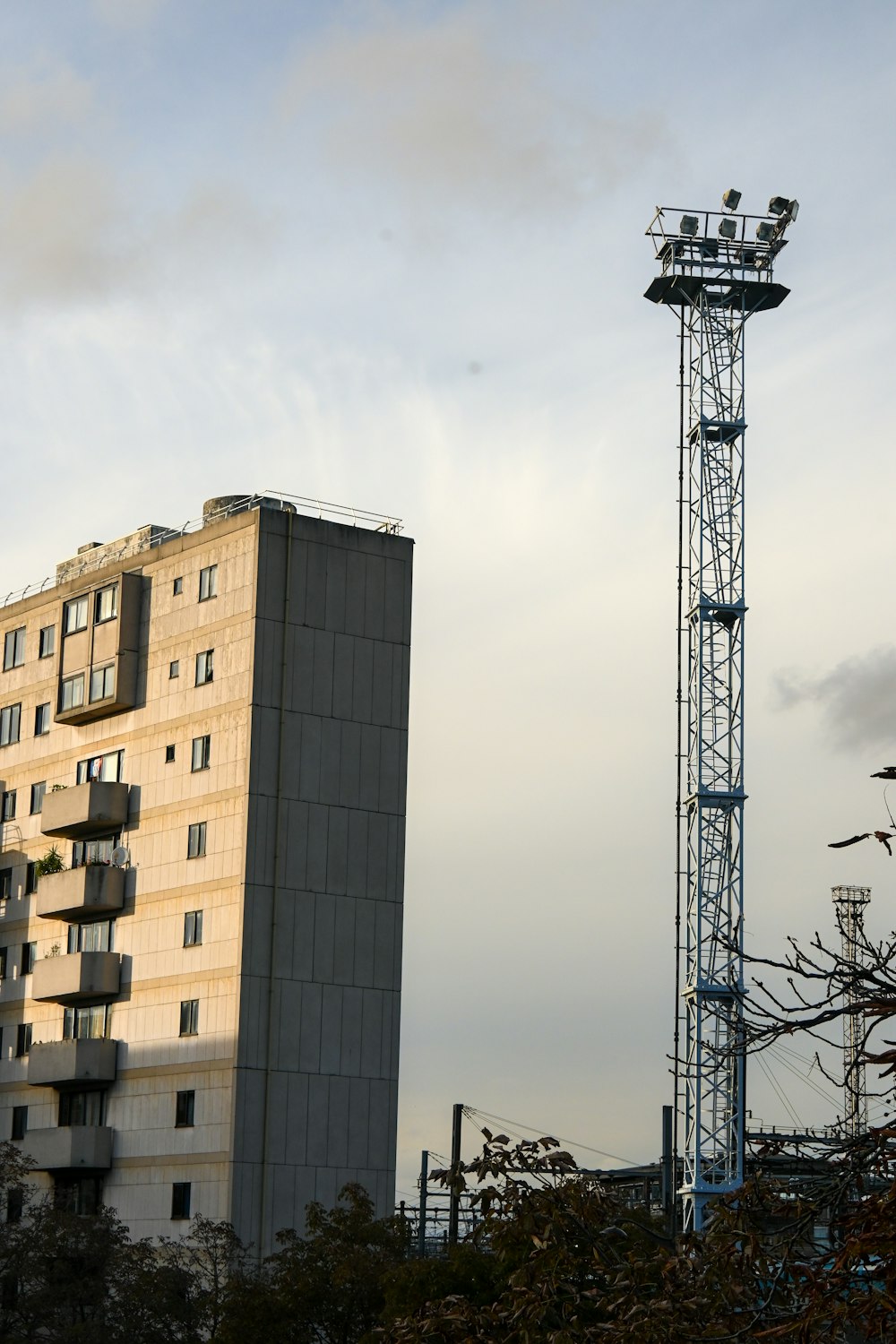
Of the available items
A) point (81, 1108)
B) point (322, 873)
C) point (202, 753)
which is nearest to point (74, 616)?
point (202, 753)

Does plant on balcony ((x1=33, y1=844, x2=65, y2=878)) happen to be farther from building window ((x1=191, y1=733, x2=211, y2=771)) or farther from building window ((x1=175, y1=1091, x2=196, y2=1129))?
building window ((x1=175, y1=1091, x2=196, y2=1129))

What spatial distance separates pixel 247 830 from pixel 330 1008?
7.17 m

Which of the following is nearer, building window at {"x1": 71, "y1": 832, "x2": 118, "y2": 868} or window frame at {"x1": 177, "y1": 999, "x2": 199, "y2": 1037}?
window frame at {"x1": 177, "y1": 999, "x2": 199, "y2": 1037}

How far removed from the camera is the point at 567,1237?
17047 millimetres

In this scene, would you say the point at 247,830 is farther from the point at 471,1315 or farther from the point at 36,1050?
the point at 471,1315

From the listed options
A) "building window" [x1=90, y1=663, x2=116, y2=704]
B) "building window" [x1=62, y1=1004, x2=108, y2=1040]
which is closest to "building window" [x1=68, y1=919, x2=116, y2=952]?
"building window" [x1=62, y1=1004, x2=108, y2=1040]

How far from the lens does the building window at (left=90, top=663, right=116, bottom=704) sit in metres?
78.1

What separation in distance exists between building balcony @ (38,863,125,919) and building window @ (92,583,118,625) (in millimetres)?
9896

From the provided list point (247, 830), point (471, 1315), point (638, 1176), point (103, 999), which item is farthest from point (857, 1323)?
point (638, 1176)

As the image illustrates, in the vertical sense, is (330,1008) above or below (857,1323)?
above

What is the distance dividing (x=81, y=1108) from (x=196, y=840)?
38.3ft

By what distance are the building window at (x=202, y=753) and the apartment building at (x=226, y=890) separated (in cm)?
13

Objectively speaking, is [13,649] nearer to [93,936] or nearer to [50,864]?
[50,864]

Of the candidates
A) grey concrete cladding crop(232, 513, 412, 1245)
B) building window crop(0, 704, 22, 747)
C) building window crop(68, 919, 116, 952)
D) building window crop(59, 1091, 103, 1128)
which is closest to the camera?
grey concrete cladding crop(232, 513, 412, 1245)
